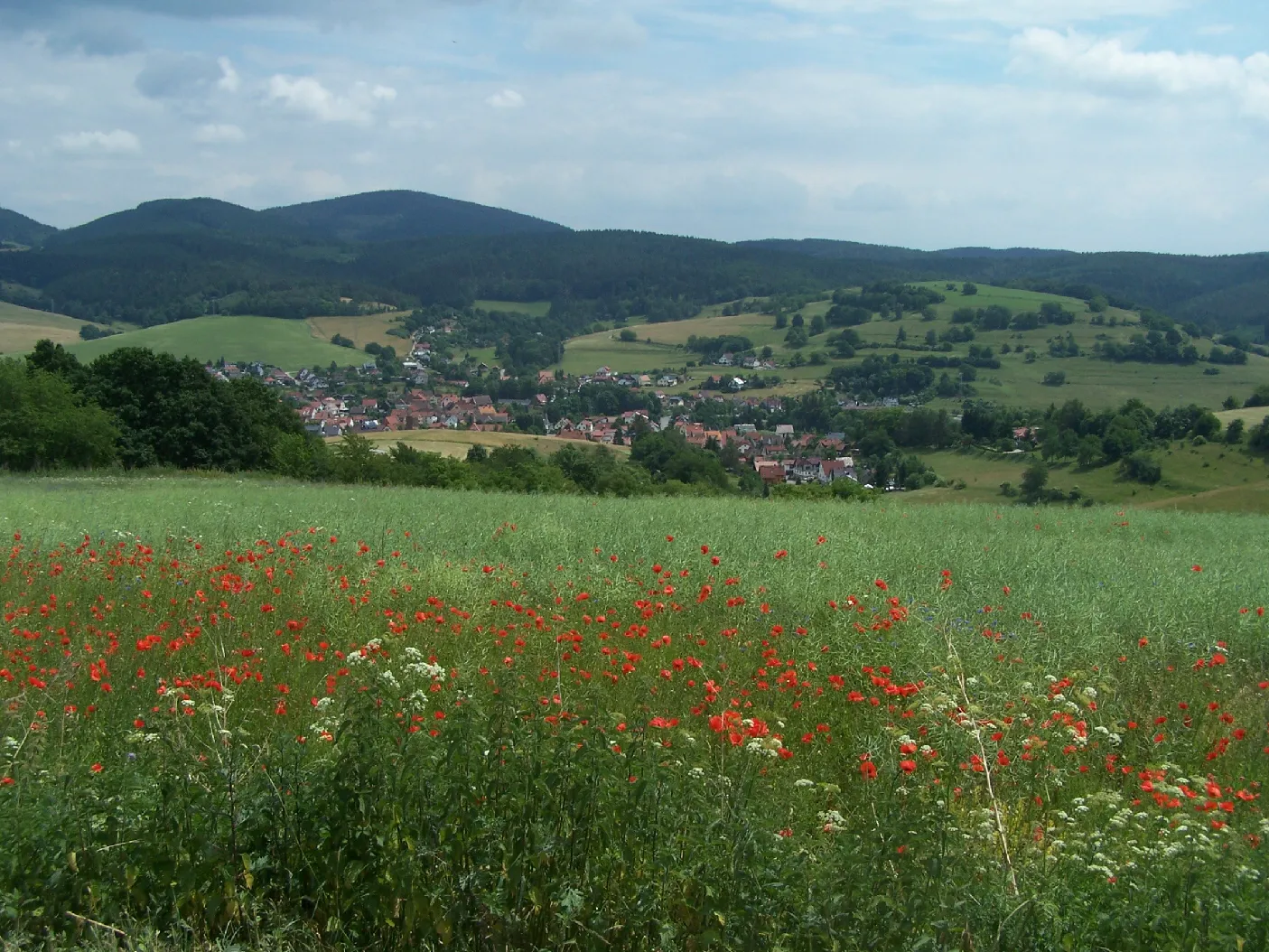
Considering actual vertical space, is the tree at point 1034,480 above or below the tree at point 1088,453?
below

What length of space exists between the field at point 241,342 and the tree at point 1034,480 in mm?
96244

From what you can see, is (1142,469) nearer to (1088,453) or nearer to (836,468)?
(1088,453)

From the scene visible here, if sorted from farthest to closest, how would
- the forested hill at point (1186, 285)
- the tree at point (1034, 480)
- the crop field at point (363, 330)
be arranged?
1. the forested hill at point (1186, 285)
2. the crop field at point (363, 330)
3. the tree at point (1034, 480)

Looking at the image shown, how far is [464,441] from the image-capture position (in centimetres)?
6888

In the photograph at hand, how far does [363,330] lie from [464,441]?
85.6 m

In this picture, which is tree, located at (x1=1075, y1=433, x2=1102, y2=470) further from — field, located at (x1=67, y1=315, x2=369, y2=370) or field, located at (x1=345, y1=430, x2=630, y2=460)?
field, located at (x1=67, y1=315, x2=369, y2=370)

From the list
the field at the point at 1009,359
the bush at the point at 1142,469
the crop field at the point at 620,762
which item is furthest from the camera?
the field at the point at 1009,359

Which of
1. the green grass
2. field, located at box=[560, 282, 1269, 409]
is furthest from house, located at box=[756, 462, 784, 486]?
the green grass

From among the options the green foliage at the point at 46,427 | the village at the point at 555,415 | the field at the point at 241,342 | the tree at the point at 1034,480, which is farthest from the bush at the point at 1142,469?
the field at the point at 241,342

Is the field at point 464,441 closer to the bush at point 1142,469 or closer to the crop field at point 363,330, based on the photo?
the bush at point 1142,469

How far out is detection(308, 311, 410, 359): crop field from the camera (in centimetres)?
14000

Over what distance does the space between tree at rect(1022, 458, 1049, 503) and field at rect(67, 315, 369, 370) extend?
96244mm

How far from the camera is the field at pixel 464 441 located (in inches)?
2464

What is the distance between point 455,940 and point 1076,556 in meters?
10.7
